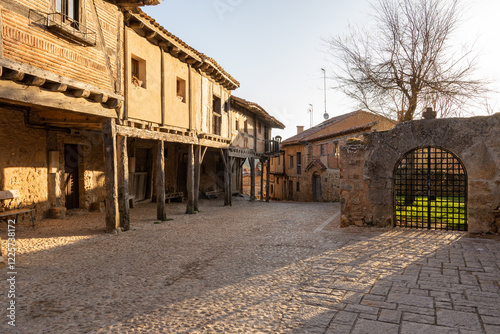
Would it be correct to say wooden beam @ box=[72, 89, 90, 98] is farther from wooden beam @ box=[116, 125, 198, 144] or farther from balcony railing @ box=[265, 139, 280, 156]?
balcony railing @ box=[265, 139, 280, 156]

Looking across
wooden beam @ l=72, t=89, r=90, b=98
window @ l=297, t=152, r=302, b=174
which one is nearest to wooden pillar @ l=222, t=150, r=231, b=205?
wooden beam @ l=72, t=89, r=90, b=98

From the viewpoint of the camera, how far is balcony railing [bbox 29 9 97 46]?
5816 millimetres

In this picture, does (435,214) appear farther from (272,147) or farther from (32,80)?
(272,147)

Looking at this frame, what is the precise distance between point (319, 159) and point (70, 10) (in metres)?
18.6

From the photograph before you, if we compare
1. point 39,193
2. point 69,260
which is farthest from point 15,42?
point 39,193

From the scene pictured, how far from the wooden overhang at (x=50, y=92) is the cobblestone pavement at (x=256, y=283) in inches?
110

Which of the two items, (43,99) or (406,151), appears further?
(406,151)

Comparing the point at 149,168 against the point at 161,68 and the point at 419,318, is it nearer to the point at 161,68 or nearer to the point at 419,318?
the point at 161,68

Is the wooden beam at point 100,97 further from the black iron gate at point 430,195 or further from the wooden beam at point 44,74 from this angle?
the black iron gate at point 430,195

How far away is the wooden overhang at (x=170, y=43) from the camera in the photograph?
27.6 feet

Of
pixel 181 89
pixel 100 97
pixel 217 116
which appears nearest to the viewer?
pixel 100 97

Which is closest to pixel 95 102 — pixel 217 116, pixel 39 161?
pixel 39 161

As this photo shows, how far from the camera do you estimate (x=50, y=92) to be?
6035 mm

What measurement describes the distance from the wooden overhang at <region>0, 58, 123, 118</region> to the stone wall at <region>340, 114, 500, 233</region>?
6305 mm
